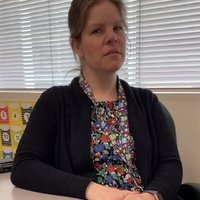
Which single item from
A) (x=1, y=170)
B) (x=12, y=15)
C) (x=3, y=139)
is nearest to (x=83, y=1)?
(x=1, y=170)

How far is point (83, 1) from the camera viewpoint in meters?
1.14

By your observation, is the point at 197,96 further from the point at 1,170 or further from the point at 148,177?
the point at 1,170

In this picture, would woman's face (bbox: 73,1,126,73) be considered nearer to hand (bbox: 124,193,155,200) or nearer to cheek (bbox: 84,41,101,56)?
cheek (bbox: 84,41,101,56)

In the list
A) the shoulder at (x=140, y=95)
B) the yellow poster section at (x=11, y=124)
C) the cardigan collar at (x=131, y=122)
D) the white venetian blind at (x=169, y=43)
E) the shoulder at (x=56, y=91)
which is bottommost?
the yellow poster section at (x=11, y=124)

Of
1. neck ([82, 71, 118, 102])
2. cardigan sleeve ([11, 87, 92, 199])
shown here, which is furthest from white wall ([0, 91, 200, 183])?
cardigan sleeve ([11, 87, 92, 199])

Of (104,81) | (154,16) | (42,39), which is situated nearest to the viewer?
(104,81)

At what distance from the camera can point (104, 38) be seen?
1105mm

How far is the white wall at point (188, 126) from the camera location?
142cm

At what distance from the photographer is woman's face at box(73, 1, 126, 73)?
1.11 meters

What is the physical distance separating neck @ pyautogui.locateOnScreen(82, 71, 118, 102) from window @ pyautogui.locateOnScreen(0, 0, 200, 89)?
45cm

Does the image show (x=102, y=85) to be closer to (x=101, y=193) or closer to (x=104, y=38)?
(x=104, y=38)

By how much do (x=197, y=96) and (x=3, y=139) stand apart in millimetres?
1364

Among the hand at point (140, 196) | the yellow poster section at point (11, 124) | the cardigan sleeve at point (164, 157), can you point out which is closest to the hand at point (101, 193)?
the hand at point (140, 196)

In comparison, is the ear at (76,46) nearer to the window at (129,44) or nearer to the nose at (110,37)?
the nose at (110,37)
